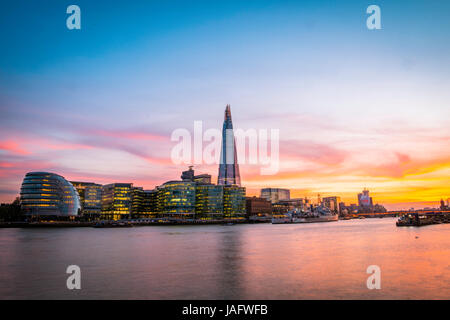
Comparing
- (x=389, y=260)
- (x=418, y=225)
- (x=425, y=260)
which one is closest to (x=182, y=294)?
(x=389, y=260)

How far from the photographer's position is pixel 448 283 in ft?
95.9

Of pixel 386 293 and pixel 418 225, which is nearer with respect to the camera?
pixel 386 293

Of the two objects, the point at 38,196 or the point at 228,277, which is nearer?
the point at 228,277

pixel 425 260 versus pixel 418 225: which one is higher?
pixel 425 260

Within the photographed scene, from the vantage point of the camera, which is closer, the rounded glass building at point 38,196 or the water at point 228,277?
the water at point 228,277

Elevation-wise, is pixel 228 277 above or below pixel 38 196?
→ below

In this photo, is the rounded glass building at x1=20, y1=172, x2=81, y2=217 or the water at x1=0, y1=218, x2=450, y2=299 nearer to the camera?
the water at x1=0, y1=218, x2=450, y2=299
